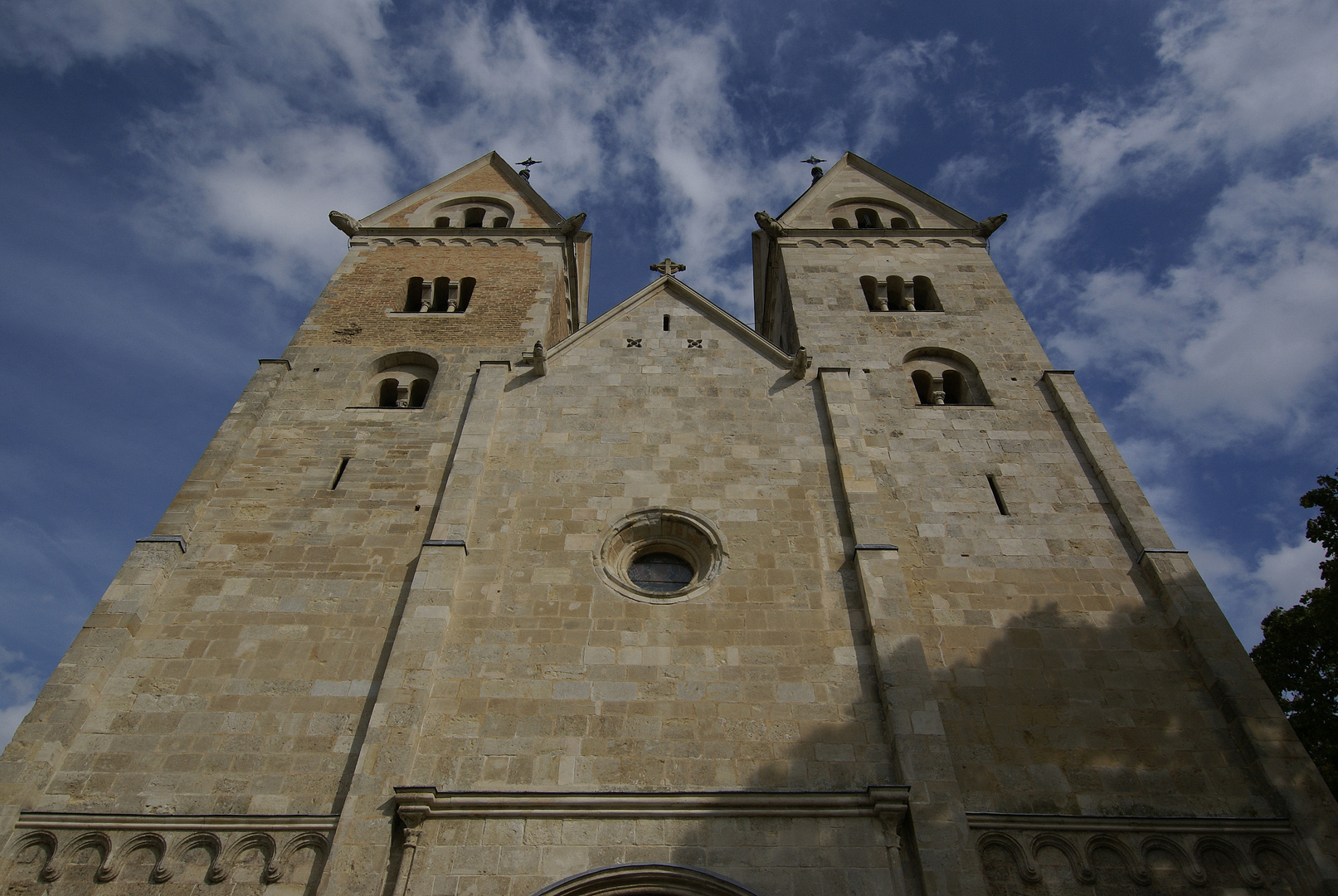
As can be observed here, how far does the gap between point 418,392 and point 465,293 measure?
3.59 meters

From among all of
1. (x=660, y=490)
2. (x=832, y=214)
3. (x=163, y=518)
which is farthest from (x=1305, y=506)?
(x=163, y=518)

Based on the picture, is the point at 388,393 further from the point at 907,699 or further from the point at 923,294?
the point at 923,294

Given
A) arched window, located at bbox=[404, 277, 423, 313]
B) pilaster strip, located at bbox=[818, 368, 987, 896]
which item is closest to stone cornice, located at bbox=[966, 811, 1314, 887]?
pilaster strip, located at bbox=[818, 368, 987, 896]

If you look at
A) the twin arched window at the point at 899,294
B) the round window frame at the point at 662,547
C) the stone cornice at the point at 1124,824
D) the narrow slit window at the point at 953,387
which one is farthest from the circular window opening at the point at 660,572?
the twin arched window at the point at 899,294

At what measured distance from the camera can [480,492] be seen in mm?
12391

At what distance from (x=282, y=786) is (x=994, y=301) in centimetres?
1542

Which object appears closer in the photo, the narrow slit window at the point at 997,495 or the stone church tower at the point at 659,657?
the stone church tower at the point at 659,657

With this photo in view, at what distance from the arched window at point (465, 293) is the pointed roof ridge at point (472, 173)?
129 inches

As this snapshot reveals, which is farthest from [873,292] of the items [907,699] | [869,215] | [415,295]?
[907,699]

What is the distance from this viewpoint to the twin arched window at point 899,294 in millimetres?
17969

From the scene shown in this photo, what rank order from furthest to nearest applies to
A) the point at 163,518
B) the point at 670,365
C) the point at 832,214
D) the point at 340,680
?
the point at 832,214 < the point at 670,365 < the point at 163,518 < the point at 340,680

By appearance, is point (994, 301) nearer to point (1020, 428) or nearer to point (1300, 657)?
point (1020, 428)

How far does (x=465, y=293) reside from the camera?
1831 cm

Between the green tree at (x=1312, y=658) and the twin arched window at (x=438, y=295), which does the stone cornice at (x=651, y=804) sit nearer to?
the green tree at (x=1312, y=658)
